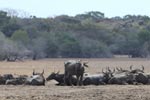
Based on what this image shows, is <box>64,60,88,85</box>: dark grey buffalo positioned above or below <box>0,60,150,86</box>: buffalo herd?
above

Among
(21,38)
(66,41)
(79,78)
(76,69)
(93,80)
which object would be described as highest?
(21,38)

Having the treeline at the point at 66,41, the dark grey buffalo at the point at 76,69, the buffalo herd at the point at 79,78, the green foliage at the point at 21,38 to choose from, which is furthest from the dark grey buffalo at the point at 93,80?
the green foliage at the point at 21,38

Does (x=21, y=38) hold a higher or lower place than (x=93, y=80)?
higher

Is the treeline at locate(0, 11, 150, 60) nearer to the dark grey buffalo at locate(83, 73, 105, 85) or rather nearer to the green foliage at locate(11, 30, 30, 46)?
the green foliage at locate(11, 30, 30, 46)

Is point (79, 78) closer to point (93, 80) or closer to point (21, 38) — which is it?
point (93, 80)

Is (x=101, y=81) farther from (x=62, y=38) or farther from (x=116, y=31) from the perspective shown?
(x=116, y=31)

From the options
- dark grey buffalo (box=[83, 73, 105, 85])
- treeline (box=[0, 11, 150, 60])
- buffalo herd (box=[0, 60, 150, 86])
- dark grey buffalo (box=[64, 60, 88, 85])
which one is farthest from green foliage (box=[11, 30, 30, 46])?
dark grey buffalo (box=[64, 60, 88, 85])

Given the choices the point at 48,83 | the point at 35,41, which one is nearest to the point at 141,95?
the point at 48,83

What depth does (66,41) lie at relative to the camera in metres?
91.1

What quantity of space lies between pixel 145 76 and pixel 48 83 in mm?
5107

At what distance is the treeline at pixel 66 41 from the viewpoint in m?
88.9

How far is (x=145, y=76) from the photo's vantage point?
2702cm

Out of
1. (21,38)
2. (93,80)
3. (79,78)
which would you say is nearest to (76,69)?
(79,78)

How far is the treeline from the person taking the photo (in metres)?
88.9
